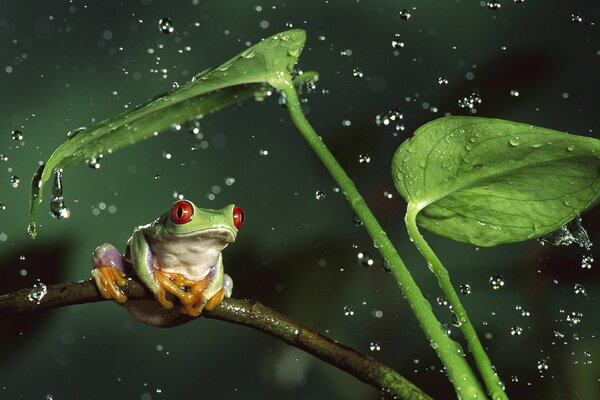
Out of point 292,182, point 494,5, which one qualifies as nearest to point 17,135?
A: point 292,182

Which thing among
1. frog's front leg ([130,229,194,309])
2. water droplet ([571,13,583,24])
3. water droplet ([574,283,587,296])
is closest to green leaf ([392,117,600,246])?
frog's front leg ([130,229,194,309])

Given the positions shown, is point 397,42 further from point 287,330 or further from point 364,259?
point 287,330

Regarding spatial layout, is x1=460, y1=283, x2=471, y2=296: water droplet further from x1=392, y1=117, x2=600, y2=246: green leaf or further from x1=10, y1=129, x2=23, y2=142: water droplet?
x1=10, y1=129, x2=23, y2=142: water droplet

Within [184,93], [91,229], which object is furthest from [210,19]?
[184,93]

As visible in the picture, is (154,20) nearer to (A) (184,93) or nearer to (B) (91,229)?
(B) (91,229)

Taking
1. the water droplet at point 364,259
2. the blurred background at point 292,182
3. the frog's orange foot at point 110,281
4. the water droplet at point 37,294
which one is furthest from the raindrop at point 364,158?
the water droplet at point 37,294
